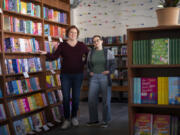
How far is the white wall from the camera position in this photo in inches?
269

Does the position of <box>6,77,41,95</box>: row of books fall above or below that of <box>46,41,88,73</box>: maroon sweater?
below

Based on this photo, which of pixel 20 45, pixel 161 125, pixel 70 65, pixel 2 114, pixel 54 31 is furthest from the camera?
pixel 54 31

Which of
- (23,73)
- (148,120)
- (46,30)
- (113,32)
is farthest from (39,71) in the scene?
(113,32)

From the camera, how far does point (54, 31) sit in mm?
4520

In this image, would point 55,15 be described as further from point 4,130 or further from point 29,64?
point 4,130

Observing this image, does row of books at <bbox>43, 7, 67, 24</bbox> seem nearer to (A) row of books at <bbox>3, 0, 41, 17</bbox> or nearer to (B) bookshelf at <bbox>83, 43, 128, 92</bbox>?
(A) row of books at <bbox>3, 0, 41, 17</bbox>

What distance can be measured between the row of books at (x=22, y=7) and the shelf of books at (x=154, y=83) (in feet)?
6.27

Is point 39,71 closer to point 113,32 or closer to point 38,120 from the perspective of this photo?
point 38,120

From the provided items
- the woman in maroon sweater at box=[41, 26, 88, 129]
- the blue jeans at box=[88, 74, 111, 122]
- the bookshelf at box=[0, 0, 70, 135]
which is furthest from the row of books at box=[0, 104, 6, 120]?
the blue jeans at box=[88, 74, 111, 122]

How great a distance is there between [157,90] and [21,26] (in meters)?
2.33

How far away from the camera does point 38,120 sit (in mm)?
3916

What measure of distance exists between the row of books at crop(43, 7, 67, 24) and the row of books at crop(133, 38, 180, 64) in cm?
230

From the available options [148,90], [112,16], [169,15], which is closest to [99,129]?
[148,90]

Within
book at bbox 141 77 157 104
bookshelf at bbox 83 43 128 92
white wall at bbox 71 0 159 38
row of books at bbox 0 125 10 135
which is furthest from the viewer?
white wall at bbox 71 0 159 38
